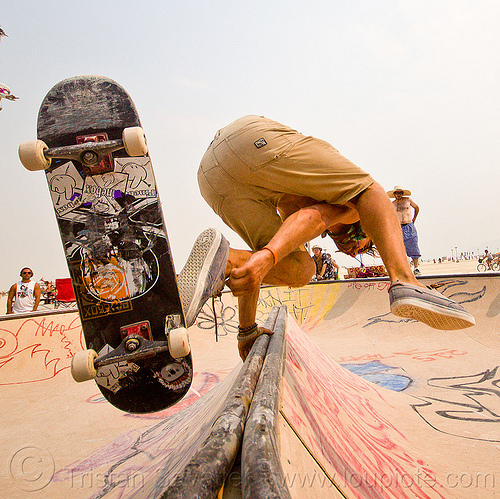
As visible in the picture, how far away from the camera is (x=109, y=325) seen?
169 centimetres

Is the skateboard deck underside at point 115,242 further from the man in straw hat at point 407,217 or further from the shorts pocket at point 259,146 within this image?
the man in straw hat at point 407,217

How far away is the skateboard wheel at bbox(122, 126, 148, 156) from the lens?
63.4 inches

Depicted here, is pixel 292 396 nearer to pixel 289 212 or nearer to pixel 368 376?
pixel 289 212

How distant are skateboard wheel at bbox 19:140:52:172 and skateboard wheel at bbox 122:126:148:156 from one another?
0.37 metres

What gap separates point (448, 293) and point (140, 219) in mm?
5265

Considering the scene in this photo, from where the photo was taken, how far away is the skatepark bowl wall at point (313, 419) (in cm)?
103

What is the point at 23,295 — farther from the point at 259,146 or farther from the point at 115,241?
the point at 259,146

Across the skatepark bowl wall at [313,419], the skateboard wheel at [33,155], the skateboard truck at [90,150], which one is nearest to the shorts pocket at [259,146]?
the skateboard truck at [90,150]

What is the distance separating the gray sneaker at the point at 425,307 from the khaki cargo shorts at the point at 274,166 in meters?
0.63

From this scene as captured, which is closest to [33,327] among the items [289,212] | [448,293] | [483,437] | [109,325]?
[109,325]

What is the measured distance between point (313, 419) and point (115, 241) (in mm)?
1199

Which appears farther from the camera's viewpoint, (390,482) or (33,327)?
(33,327)

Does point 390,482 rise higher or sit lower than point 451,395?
higher

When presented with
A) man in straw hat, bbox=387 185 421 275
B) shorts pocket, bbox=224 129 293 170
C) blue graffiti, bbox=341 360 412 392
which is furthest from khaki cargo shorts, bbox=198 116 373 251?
man in straw hat, bbox=387 185 421 275
